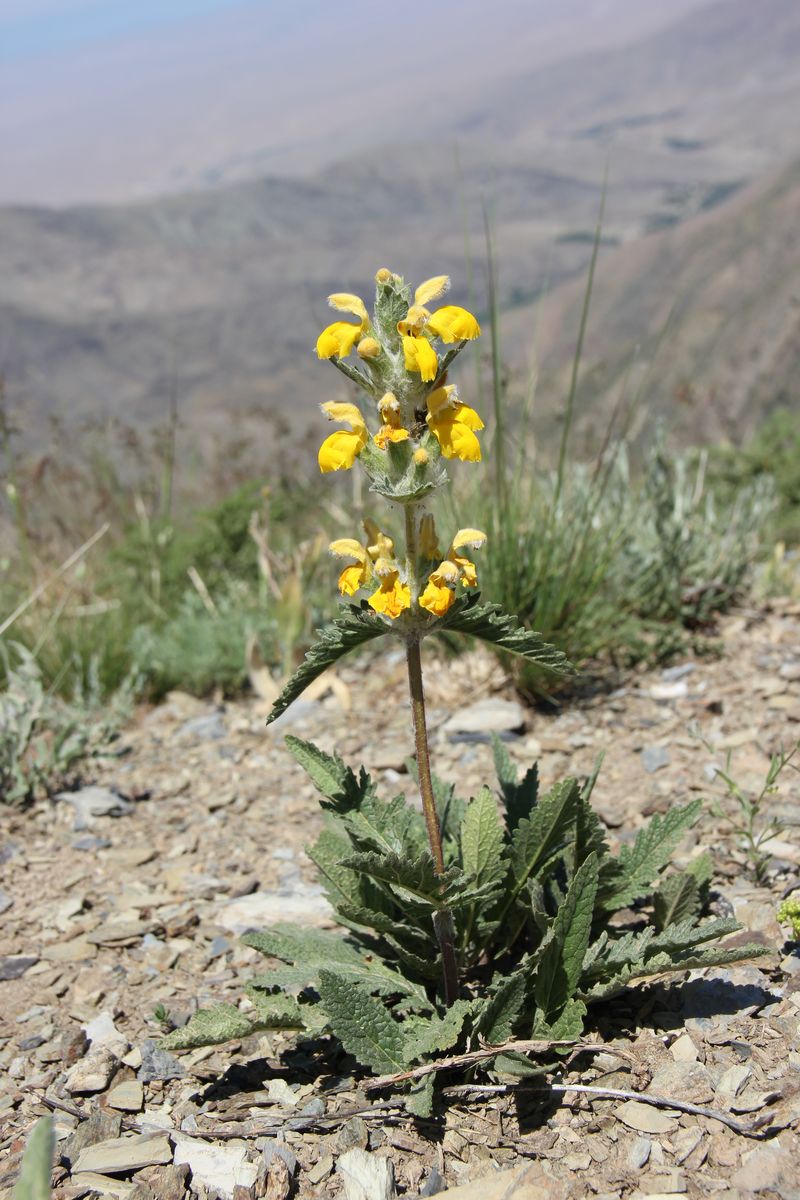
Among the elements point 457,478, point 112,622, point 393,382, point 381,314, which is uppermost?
point 381,314

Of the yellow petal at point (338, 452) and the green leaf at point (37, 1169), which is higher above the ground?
the yellow petal at point (338, 452)

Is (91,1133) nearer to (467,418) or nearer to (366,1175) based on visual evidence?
(366,1175)

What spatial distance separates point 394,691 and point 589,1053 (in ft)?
7.78

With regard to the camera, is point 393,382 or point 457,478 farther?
point 457,478

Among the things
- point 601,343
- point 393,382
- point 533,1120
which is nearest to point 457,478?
point 393,382

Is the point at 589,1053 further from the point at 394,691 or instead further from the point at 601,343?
the point at 601,343

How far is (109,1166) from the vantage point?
1912 mm

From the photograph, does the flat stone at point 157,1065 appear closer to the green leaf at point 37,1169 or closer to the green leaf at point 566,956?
the green leaf at point 566,956

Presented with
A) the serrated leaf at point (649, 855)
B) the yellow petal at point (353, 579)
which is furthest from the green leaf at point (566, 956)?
the yellow petal at point (353, 579)

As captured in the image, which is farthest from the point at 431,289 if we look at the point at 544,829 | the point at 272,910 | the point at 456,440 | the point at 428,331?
the point at 272,910

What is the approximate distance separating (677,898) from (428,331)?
1584 millimetres

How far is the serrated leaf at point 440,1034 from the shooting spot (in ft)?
6.19

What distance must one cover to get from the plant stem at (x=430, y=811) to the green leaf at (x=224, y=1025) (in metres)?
0.37

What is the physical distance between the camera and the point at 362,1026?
195cm
